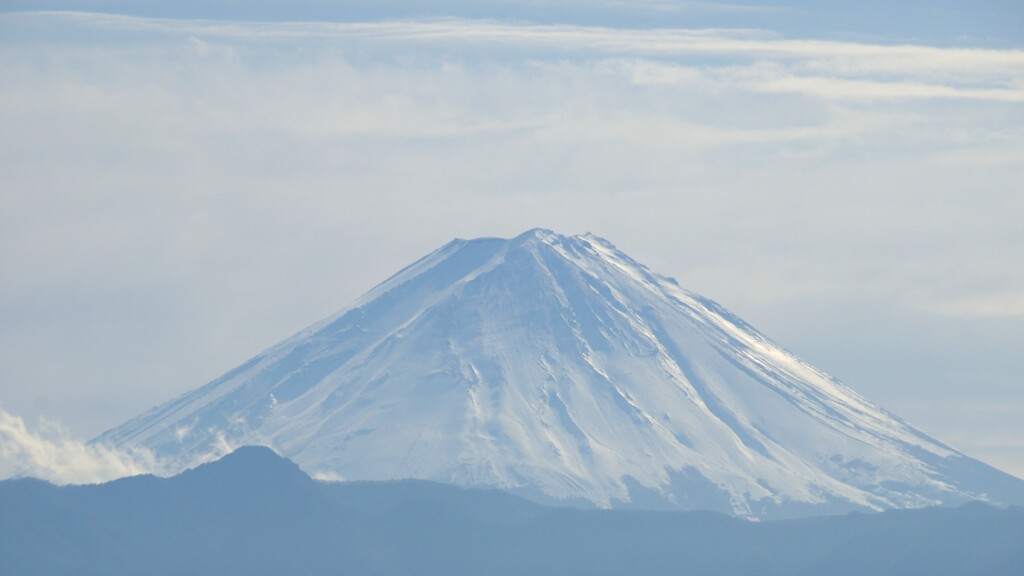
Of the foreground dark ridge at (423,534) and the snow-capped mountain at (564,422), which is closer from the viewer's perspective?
the foreground dark ridge at (423,534)

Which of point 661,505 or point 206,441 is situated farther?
point 206,441

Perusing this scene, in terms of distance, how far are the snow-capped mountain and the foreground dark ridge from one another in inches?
374

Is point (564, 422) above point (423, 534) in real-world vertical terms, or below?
above

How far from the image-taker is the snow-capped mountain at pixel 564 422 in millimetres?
173750

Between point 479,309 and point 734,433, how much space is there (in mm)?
25887

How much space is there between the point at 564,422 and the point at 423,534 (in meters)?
25.3

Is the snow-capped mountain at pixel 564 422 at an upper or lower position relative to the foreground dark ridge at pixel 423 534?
upper

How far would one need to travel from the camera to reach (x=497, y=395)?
183250 millimetres

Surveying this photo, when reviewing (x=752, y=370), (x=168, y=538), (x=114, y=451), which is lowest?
(x=168, y=538)

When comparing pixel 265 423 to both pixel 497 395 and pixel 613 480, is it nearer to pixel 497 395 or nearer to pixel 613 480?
pixel 497 395

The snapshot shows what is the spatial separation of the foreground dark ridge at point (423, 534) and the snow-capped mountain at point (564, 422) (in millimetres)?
9491

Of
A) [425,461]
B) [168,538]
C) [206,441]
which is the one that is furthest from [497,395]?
[168,538]

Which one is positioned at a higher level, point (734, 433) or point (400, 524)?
point (734, 433)

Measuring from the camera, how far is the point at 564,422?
593 feet
